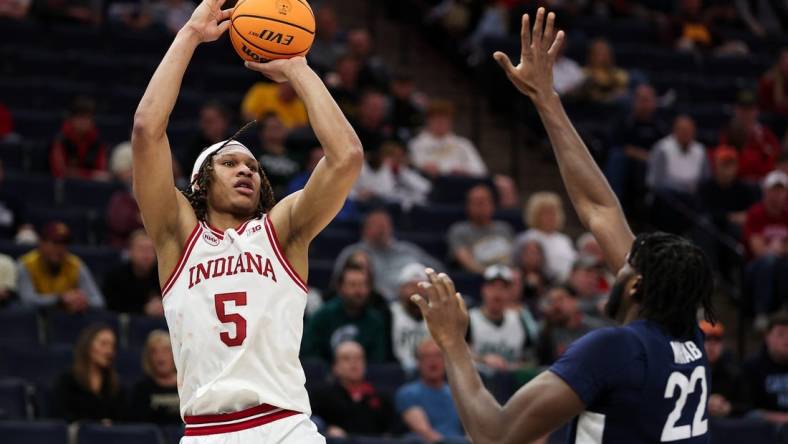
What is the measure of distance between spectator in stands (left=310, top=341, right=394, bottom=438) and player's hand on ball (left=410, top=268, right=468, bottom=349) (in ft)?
18.4

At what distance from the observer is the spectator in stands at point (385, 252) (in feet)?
38.2

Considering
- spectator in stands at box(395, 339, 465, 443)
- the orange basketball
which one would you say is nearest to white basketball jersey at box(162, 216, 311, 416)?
the orange basketball

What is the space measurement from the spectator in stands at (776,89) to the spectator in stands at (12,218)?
8982 mm

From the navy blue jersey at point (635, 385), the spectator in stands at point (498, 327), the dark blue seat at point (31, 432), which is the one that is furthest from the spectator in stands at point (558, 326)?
the navy blue jersey at point (635, 385)

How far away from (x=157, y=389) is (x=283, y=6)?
4.69m

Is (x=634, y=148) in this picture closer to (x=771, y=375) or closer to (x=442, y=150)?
(x=442, y=150)

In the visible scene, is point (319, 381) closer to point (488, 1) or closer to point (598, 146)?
point (598, 146)

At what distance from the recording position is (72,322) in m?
10.5

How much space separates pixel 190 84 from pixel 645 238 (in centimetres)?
1105

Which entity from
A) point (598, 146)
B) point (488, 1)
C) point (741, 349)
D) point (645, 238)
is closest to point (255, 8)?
point (645, 238)

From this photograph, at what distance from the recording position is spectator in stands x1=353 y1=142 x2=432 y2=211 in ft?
42.9

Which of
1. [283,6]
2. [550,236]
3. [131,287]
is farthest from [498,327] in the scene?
[283,6]

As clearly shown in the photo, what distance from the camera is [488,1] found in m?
16.6

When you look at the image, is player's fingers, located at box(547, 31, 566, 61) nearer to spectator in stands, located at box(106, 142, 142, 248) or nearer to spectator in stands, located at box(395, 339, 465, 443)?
spectator in stands, located at box(395, 339, 465, 443)
